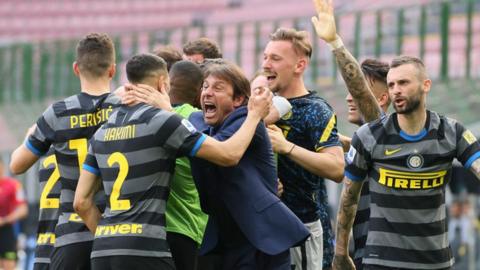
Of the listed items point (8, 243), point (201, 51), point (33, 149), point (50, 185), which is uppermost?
point (201, 51)

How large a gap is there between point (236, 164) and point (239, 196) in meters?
0.21

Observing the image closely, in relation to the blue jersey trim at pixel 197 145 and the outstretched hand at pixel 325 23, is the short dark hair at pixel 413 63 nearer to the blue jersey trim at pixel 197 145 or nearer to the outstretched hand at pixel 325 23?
the outstretched hand at pixel 325 23

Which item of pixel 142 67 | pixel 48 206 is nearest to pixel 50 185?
pixel 48 206

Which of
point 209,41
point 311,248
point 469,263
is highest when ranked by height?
point 209,41

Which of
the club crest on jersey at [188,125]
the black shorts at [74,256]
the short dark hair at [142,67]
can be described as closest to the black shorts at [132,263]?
the club crest on jersey at [188,125]

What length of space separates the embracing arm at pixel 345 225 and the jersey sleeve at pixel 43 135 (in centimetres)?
184

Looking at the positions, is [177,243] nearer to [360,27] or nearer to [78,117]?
[78,117]

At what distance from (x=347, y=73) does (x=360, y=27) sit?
9.96 m

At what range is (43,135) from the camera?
25.8 ft

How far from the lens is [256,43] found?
64.0 ft

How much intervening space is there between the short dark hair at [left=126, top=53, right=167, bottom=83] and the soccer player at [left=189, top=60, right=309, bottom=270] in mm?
307

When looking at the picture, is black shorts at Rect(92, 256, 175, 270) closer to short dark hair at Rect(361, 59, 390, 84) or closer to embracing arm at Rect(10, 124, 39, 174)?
embracing arm at Rect(10, 124, 39, 174)

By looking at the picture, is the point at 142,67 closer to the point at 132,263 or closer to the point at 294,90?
the point at 132,263

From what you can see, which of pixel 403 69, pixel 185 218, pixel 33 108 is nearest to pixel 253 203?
pixel 185 218
